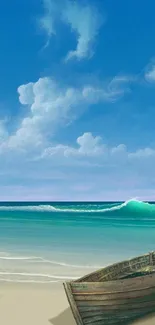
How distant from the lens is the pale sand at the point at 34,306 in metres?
6.11

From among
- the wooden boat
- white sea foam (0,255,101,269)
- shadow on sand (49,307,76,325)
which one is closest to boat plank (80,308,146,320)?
the wooden boat

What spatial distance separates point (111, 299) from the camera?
16.8 ft

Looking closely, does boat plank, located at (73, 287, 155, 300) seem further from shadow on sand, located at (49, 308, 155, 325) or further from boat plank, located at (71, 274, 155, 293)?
shadow on sand, located at (49, 308, 155, 325)

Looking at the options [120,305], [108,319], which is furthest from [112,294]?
[108,319]

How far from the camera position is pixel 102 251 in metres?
14.4

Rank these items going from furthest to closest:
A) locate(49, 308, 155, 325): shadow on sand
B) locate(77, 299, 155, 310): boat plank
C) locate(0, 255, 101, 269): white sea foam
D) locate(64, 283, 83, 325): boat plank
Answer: locate(0, 255, 101, 269): white sea foam
locate(49, 308, 155, 325): shadow on sand
locate(77, 299, 155, 310): boat plank
locate(64, 283, 83, 325): boat plank

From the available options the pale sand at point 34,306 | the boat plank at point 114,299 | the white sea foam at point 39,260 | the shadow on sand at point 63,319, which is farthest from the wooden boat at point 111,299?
the white sea foam at point 39,260

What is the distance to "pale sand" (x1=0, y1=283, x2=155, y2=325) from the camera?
6105mm

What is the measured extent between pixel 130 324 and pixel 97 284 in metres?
0.93

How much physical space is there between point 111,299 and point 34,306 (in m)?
2.17

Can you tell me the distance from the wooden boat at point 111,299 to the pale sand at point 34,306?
32cm

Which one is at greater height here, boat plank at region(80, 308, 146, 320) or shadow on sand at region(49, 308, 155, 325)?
boat plank at region(80, 308, 146, 320)

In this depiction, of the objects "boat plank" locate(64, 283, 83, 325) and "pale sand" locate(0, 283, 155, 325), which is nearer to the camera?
"boat plank" locate(64, 283, 83, 325)

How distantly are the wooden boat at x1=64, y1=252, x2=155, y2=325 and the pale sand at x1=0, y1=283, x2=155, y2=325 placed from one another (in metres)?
0.32
